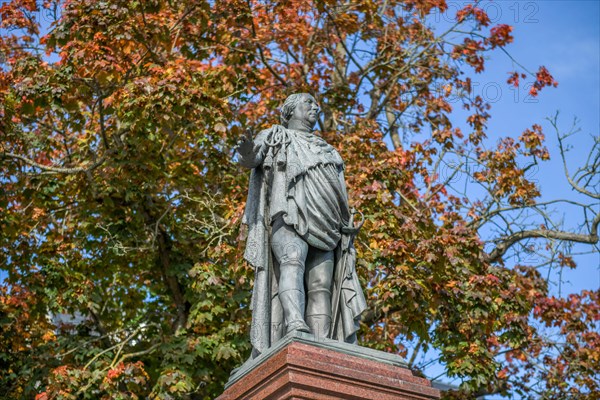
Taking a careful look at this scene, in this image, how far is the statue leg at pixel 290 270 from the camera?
802cm

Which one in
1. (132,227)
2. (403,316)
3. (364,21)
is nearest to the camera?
(403,316)

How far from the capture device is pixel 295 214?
8383 mm

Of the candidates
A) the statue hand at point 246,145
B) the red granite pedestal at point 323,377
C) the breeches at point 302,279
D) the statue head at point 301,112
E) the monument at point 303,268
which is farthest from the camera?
the statue head at point 301,112

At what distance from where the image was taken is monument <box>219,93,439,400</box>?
7.69 meters

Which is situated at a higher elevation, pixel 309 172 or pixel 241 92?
pixel 241 92

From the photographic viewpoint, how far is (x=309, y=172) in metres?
8.59

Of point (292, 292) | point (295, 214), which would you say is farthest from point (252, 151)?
point (292, 292)

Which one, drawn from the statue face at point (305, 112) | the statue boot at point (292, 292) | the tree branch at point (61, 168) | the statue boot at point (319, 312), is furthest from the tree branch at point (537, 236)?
the statue boot at point (292, 292)

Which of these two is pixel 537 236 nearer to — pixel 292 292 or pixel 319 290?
pixel 319 290

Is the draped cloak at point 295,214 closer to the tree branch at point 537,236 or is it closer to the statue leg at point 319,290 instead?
the statue leg at point 319,290

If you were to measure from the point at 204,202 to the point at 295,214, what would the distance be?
6.66 m

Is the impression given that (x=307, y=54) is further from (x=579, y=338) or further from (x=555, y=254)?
(x=579, y=338)

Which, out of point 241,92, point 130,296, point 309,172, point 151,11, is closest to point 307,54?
point 241,92

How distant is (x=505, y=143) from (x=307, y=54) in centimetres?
382
